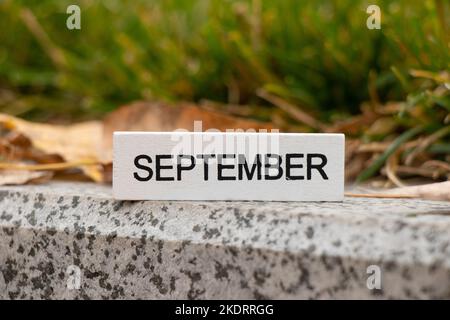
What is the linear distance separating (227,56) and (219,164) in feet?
1.58

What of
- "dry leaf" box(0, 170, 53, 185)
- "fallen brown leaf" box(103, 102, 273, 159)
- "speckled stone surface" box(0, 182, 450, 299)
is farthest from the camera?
"fallen brown leaf" box(103, 102, 273, 159)

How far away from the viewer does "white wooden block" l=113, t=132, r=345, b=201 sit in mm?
612

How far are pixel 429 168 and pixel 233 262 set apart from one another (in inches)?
12.7

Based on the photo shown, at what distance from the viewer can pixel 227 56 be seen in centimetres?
106

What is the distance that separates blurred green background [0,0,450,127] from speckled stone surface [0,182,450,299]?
257 mm

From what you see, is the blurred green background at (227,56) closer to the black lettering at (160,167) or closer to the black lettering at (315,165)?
the black lettering at (315,165)

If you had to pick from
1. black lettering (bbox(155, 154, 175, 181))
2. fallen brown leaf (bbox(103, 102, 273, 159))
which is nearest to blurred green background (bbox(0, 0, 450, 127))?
fallen brown leaf (bbox(103, 102, 273, 159))

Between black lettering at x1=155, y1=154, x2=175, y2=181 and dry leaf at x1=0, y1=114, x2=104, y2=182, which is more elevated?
dry leaf at x1=0, y1=114, x2=104, y2=182

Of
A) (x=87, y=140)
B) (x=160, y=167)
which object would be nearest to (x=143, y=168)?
(x=160, y=167)

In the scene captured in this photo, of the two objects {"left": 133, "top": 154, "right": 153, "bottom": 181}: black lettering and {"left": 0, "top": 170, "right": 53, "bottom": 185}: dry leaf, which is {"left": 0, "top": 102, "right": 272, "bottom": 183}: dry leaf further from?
{"left": 133, "top": 154, "right": 153, "bottom": 181}: black lettering

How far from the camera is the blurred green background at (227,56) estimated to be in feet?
2.84

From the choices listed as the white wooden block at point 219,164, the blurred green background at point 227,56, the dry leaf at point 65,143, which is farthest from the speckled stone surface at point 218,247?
the blurred green background at point 227,56
